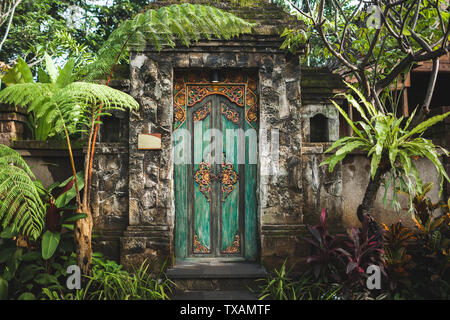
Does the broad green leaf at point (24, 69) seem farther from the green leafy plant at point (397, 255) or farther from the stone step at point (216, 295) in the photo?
the green leafy plant at point (397, 255)

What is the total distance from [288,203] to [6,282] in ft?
11.1

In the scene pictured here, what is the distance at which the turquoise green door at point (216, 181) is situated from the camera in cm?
468

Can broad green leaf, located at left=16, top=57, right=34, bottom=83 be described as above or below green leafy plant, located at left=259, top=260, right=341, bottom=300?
above

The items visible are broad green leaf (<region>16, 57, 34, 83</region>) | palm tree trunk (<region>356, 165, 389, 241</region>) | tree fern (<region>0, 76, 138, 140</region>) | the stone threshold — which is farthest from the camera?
broad green leaf (<region>16, 57, 34, 83</region>)

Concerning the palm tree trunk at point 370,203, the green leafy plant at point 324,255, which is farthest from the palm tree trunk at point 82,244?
the palm tree trunk at point 370,203

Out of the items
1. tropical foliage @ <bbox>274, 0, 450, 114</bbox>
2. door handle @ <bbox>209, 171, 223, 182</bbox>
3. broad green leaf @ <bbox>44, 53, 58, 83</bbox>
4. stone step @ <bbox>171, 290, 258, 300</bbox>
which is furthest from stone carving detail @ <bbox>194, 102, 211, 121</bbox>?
broad green leaf @ <bbox>44, 53, 58, 83</bbox>

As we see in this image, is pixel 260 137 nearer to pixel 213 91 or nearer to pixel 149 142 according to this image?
pixel 213 91

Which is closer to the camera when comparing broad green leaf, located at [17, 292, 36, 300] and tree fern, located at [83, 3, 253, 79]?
broad green leaf, located at [17, 292, 36, 300]

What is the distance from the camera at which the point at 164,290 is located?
4.09 metres

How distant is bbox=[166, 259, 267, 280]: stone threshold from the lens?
4.16 metres

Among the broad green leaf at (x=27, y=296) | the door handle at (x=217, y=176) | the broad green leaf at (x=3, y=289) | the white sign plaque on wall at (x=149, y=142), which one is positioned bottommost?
the broad green leaf at (x=27, y=296)

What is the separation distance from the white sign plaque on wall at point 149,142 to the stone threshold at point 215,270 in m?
1.63

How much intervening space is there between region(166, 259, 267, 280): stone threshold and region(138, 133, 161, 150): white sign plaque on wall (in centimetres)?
163

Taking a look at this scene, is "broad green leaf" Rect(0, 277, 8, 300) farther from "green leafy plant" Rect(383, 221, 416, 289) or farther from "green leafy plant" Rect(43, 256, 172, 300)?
"green leafy plant" Rect(383, 221, 416, 289)
